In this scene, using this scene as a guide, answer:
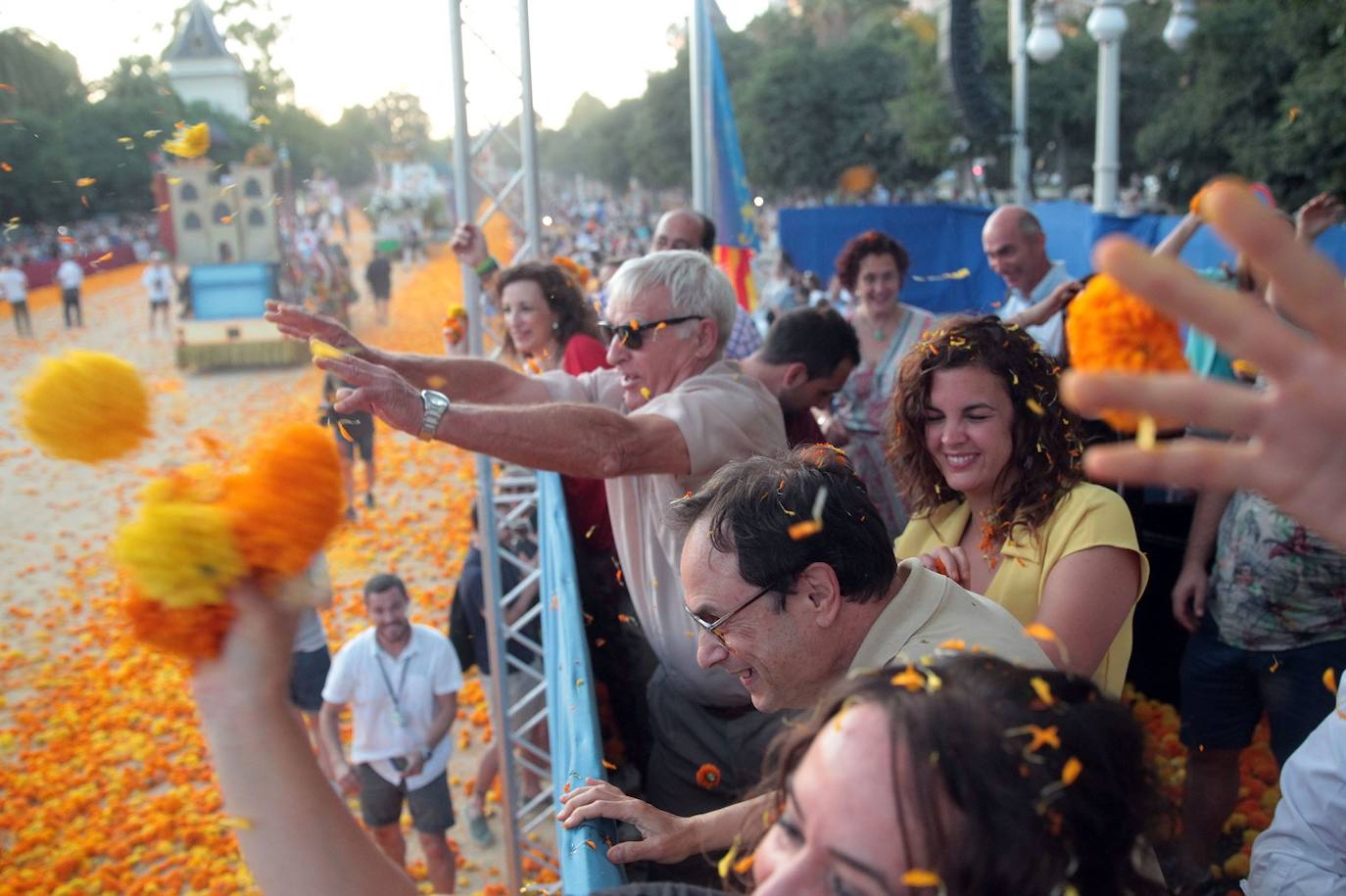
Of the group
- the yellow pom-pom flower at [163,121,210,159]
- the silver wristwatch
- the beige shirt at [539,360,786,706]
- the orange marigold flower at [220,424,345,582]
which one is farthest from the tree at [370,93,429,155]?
the orange marigold flower at [220,424,345,582]

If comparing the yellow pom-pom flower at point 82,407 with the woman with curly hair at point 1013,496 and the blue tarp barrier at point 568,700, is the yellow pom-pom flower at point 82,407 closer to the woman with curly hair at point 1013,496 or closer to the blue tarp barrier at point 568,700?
the blue tarp barrier at point 568,700

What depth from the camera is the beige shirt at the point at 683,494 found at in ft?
9.45

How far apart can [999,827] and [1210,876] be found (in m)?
3.22

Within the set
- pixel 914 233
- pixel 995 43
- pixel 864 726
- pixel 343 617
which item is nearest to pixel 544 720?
pixel 343 617

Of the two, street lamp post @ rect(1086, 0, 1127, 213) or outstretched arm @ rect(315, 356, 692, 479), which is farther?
street lamp post @ rect(1086, 0, 1127, 213)

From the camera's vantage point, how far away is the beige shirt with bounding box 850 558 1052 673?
1776 mm

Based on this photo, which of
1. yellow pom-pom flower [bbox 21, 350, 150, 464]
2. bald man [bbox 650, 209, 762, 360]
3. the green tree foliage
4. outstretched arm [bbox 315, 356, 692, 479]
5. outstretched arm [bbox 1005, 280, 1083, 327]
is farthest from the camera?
the green tree foliage

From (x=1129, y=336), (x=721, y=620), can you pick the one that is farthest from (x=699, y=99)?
(x=721, y=620)

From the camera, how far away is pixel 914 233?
10.0 meters

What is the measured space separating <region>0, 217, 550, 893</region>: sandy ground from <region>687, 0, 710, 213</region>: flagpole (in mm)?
3603

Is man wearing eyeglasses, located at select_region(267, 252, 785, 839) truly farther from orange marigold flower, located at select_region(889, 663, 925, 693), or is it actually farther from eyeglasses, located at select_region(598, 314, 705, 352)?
orange marigold flower, located at select_region(889, 663, 925, 693)

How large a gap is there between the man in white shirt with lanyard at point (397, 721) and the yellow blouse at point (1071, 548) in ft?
10.8

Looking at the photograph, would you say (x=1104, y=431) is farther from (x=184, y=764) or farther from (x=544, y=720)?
(x=184, y=764)

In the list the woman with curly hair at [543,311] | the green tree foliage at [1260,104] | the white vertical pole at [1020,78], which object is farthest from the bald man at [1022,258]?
the green tree foliage at [1260,104]
